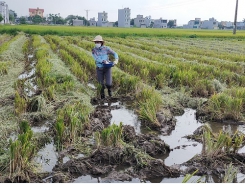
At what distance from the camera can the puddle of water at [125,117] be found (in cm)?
464

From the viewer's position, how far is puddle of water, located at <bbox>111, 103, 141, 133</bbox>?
464 centimetres

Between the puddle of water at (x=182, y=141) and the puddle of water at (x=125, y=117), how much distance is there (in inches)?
23.3

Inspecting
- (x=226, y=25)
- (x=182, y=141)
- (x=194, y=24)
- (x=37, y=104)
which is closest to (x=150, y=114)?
(x=182, y=141)

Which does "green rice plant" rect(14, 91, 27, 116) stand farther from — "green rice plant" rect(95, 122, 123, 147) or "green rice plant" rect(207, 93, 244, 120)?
"green rice plant" rect(207, 93, 244, 120)

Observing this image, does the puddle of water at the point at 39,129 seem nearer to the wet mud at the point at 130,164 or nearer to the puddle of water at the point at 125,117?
the wet mud at the point at 130,164

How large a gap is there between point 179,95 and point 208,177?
3.13m

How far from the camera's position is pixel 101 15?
321 ft

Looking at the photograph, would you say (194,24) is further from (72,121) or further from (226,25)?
(72,121)

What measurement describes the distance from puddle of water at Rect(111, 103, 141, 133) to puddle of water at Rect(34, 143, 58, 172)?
4.39 feet

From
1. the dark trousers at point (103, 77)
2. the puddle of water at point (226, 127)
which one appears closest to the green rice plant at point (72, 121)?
the dark trousers at point (103, 77)

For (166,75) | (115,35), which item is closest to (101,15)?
(115,35)

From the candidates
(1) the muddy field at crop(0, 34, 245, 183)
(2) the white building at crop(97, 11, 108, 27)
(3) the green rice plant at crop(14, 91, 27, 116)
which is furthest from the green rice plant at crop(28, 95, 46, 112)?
(2) the white building at crop(97, 11, 108, 27)

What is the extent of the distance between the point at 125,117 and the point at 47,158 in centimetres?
190

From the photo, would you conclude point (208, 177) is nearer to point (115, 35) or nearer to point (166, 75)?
point (166, 75)
